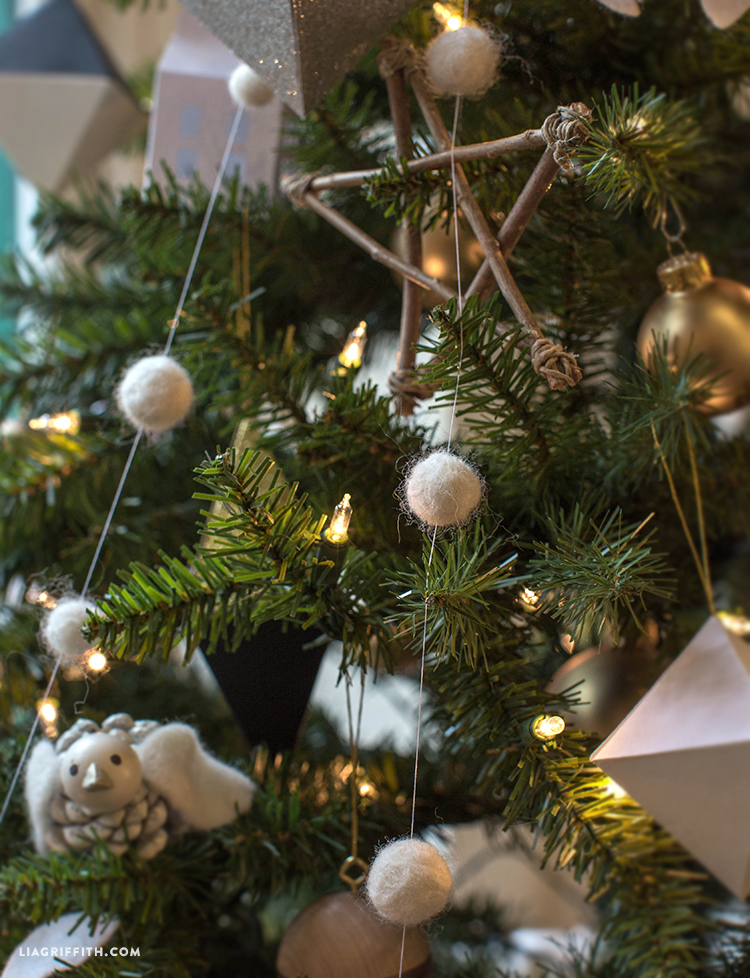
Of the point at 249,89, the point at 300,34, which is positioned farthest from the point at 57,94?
the point at 300,34

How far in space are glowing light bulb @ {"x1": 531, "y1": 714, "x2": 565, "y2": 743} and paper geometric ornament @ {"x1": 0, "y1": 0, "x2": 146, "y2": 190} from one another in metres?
0.79

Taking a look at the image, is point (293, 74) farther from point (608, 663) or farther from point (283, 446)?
point (608, 663)

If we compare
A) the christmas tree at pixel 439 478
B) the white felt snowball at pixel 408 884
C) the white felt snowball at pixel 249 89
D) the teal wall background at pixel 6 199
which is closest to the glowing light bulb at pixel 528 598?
the christmas tree at pixel 439 478

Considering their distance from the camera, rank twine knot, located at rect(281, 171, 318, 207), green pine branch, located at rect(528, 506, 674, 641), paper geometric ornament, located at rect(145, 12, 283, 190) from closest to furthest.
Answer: green pine branch, located at rect(528, 506, 674, 641), twine knot, located at rect(281, 171, 318, 207), paper geometric ornament, located at rect(145, 12, 283, 190)

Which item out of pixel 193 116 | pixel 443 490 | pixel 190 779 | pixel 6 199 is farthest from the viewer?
pixel 6 199

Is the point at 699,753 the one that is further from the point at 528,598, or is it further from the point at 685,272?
the point at 685,272

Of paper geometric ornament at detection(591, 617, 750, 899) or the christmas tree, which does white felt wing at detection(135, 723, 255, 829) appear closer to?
the christmas tree

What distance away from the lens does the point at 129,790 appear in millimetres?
398

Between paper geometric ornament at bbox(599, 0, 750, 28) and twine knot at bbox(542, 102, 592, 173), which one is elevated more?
paper geometric ornament at bbox(599, 0, 750, 28)

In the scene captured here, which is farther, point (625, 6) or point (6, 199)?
point (6, 199)

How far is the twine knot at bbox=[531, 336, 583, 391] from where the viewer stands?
32 cm

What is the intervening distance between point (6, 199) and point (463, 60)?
3.18ft

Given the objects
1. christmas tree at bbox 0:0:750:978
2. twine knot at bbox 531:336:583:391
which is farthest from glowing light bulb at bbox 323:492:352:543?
twine knot at bbox 531:336:583:391

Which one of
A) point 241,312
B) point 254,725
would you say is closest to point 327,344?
point 241,312
